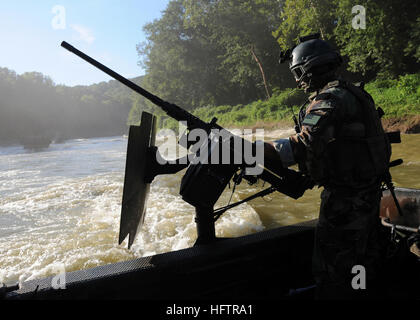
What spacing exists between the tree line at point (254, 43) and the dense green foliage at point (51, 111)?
44314mm

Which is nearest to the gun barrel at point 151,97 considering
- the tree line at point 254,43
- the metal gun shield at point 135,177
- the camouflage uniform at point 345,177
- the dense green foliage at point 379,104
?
the metal gun shield at point 135,177

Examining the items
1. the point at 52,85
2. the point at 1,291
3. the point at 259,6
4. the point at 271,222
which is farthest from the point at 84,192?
the point at 52,85

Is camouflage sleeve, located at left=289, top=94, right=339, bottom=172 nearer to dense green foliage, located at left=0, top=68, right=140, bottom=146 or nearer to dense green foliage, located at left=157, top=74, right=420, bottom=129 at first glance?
dense green foliage, located at left=157, top=74, right=420, bottom=129

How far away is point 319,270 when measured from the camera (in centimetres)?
220

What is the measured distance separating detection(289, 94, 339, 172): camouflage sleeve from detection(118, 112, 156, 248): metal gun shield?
1307 mm

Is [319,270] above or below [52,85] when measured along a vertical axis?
below

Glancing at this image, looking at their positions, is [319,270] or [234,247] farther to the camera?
[234,247]

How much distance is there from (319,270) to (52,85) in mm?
126417

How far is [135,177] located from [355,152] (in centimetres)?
180

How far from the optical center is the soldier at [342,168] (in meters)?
2.02

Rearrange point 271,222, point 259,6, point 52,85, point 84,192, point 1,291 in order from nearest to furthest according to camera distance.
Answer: point 1,291
point 271,222
point 84,192
point 259,6
point 52,85

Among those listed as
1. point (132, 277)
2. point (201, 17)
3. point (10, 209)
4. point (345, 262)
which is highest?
point (201, 17)

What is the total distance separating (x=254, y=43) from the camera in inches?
1268
